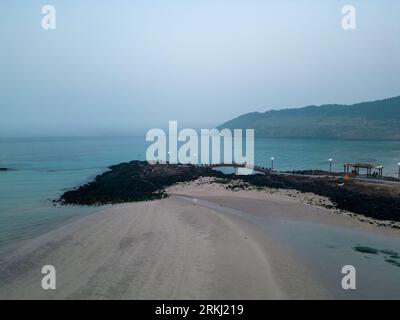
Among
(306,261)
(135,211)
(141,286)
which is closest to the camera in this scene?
(141,286)

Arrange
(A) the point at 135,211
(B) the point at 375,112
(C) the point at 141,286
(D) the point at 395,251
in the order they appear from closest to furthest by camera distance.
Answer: (C) the point at 141,286 < (D) the point at 395,251 < (A) the point at 135,211 < (B) the point at 375,112

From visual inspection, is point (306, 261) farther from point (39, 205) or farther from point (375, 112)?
point (375, 112)

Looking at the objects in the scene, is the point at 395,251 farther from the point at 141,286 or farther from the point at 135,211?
the point at 135,211

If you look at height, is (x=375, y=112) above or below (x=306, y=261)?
above

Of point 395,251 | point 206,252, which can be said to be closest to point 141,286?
point 206,252
